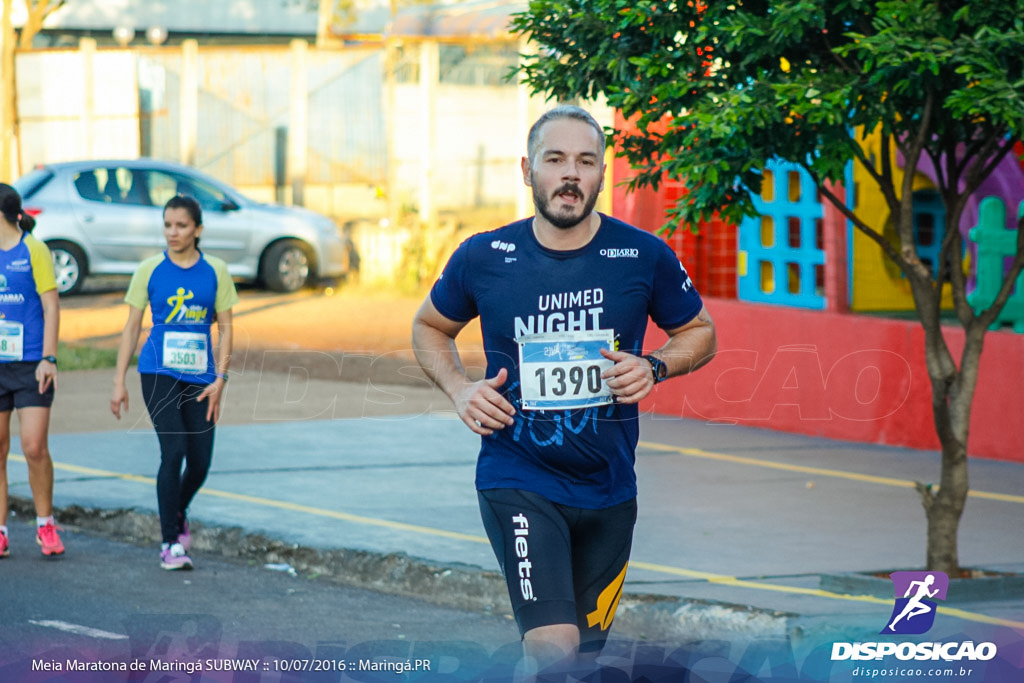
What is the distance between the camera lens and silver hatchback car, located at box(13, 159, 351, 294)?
20.3 metres

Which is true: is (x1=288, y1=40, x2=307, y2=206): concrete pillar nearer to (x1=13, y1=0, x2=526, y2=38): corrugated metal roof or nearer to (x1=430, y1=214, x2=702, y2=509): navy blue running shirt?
(x1=13, y1=0, x2=526, y2=38): corrugated metal roof

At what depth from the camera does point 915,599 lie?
6535 mm

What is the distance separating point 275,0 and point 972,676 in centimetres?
3794

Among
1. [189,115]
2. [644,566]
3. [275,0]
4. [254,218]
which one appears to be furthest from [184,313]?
[275,0]

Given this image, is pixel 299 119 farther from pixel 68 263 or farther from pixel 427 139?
pixel 68 263

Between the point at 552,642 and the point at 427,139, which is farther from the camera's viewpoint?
the point at 427,139

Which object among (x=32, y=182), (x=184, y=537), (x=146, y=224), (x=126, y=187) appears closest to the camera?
(x=184, y=537)

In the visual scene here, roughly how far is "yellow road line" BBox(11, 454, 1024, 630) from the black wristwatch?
258 centimetres

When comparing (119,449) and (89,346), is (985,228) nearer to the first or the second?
(119,449)

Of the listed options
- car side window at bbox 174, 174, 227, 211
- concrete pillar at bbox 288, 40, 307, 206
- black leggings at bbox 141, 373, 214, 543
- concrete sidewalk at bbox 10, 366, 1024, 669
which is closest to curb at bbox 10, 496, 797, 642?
concrete sidewalk at bbox 10, 366, 1024, 669

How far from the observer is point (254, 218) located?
826 inches

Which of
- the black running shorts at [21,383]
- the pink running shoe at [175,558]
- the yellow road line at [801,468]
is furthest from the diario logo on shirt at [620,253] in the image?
the yellow road line at [801,468]

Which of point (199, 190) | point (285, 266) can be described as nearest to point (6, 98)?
point (199, 190)

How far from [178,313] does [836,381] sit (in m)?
5.59
